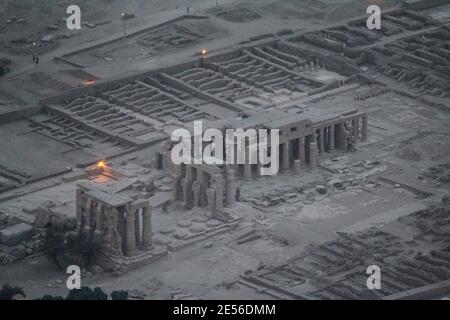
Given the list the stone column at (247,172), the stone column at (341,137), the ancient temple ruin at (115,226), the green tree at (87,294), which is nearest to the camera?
the green tree at (87,294)

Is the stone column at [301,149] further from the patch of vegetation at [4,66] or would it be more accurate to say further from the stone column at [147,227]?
the patch of vegetation at [4,66]

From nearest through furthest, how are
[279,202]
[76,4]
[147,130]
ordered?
[279,202] → [147,130] → [76,4]

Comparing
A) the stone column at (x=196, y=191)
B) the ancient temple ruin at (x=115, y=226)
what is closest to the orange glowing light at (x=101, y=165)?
the stone column at (x=196, y=191)

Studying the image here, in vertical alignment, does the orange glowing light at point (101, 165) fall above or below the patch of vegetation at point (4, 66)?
above

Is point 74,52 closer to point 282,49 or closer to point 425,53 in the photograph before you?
point 282,49

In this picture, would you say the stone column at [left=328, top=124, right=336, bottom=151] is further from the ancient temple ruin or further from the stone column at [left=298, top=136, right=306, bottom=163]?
the ancient temple ruin

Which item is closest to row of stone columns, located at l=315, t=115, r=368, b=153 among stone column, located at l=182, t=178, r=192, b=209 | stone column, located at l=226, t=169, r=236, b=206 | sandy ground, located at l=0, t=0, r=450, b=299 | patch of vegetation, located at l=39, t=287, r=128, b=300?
sandy ground, located at l=0, t=0, r=450, b=299

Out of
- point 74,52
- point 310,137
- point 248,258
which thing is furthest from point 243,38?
point 248,258
